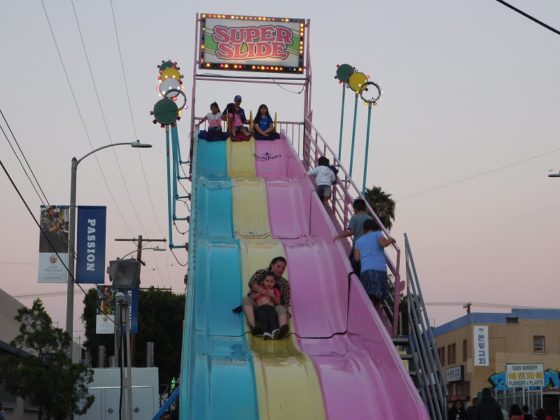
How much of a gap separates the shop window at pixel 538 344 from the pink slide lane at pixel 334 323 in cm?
3940

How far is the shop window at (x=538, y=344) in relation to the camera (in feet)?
198

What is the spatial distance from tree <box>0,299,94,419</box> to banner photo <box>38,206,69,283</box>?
2205 mm

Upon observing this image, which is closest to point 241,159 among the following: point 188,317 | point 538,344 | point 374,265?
point 374,265

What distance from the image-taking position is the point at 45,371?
83.3 feet

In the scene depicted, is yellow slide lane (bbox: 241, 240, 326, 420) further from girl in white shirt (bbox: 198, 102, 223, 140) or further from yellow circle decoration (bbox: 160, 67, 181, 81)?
girl in white shirt (bbox: 198, 102, 223, 140)

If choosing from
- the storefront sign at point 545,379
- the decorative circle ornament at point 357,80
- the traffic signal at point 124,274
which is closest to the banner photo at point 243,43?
the decorative circle ornament at point 357,80

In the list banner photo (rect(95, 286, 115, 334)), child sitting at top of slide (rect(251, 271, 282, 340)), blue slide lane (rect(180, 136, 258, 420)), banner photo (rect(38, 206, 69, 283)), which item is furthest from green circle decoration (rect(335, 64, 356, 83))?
banner photo (rect(95, 286, 115, 334))

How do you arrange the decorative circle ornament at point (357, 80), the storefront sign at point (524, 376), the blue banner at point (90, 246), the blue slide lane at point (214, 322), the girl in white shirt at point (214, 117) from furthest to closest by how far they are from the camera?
the storefront sign at point (524, 376)
the girl in white shirt at point (214, 117)
the blue banner at point (90, 246)
the decorative circle ornament at point (357, 80)
the blue slide lane at point (214, 322)

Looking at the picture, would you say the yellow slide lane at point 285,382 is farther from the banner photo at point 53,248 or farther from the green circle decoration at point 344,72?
the banner photo at point 53,248

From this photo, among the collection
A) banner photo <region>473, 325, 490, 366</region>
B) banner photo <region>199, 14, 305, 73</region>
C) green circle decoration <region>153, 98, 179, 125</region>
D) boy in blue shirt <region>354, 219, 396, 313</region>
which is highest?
banner photo <region>199, 14, 305, 73</region>

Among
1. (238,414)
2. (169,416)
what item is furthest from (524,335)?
(238,414)

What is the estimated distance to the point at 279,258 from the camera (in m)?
17.8

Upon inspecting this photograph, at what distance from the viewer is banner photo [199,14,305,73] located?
2995cm

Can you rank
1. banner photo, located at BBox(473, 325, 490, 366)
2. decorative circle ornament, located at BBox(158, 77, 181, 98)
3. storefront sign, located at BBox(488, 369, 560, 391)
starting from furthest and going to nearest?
banner photo, located at BBox(473, 325, 490, 366) → storefront sign, located at BBox(488, 369, 560, 391) → decorative circle ornament, located at BBox(158, 77, 181, 98)
